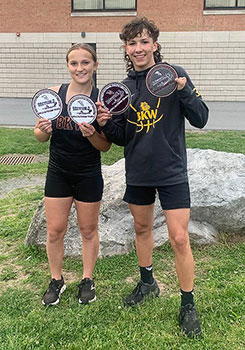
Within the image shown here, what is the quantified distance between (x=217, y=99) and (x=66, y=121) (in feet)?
54.2

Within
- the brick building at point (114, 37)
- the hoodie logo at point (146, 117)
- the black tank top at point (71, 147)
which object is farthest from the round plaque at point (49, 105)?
the brick building at point (114, 37)

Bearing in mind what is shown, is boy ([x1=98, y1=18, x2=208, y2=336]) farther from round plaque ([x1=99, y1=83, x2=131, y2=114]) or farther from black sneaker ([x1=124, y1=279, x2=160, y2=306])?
black sneaker ([x1=124, y1=279, x2=160, y2=306])

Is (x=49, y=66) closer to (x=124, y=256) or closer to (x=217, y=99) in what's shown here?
(x=217, y=99)

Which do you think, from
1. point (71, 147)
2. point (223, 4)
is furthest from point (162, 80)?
point (223, 4)

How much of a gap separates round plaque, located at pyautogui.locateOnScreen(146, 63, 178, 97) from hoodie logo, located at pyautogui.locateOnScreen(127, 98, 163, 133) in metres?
0.10

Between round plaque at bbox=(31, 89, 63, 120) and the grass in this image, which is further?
round plaque at bbox=(31, 89, 63, 120)

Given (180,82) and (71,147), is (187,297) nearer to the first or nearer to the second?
(71,147)

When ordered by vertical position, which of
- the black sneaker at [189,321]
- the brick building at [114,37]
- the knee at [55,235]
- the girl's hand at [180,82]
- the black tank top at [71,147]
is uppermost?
the brick building at [114,37]

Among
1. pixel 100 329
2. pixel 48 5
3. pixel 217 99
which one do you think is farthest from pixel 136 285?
pixel 48 5

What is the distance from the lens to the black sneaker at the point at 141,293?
295cm

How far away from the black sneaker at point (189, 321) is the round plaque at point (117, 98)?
1501 millimetres

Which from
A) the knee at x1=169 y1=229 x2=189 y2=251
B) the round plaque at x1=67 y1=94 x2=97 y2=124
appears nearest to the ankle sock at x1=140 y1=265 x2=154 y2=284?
the knee at x1=169 y1=229 x2=189 y2=251

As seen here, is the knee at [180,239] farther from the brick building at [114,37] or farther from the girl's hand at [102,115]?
the brick building at [114,37]

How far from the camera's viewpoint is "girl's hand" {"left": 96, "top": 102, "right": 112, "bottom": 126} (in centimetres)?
262
